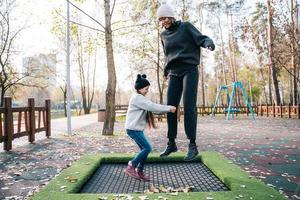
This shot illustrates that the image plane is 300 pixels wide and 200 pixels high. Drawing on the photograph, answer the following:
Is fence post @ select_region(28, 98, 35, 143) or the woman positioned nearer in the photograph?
the woman

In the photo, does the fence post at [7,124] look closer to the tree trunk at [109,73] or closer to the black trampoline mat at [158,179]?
the black trampoline mat at [158,179]

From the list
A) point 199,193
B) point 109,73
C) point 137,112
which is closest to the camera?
point 199,193

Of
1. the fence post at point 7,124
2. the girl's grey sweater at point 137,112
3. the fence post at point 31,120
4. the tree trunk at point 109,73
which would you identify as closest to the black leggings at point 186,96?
the girl's grey sweater at point 137,112

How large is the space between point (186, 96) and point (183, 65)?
0.39 m

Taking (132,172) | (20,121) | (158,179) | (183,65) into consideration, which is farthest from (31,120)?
(183,65)

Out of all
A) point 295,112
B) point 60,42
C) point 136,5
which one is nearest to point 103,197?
point 136,5

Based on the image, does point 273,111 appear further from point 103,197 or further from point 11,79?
point 103,197

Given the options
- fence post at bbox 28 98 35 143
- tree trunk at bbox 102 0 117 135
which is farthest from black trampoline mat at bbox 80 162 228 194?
tree trunk at bbox 102 0 117 135

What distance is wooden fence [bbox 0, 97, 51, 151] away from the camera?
8.55 meters

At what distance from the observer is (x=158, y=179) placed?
4902mm

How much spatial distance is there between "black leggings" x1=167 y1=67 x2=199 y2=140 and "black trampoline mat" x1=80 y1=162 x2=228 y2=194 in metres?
0.71

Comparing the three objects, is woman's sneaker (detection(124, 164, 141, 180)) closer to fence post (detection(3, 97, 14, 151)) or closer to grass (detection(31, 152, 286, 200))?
grass (detection(31, 152, 286, 200))

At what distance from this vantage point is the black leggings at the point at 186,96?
407 cm

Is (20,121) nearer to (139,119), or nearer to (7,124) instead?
(7,124)
